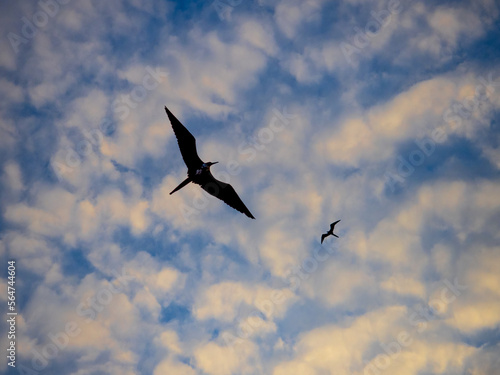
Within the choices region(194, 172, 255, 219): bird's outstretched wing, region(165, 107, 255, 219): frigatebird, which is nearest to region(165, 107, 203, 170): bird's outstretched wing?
region(165, 107, 255, 219): frigatebird

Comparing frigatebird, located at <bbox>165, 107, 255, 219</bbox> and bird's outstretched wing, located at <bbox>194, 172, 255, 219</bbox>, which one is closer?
frigatebird, located at <bbox>165, 107, 255, 219</bbox>

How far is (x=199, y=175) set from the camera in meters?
26.5

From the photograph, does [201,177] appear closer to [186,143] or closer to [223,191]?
[223,191]

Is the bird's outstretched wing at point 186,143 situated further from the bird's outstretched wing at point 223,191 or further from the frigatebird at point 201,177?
A: the bird's outstretched wing at point 223,191

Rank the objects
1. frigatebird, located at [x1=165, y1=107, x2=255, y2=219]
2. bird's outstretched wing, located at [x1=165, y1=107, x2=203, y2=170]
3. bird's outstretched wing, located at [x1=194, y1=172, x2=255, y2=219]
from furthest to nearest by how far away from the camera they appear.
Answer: bird's outstretched wing, located at [x1=194, y1=172, x2=255, y2=219]
frigatebird, located at [x1=165, y1=107, x2=255, y2=219]
bird's outstretched wing, located at [x1=165, y1=107, x2=203, y2=170]

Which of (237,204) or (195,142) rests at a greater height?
(195,142)

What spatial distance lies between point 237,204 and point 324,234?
10908 millimetres

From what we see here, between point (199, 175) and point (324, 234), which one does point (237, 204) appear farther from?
point (324, 234)

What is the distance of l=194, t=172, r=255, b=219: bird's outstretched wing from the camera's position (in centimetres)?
2667

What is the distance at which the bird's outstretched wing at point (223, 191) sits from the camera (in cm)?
2667

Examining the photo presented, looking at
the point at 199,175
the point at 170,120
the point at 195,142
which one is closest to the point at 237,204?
the point at 199,175

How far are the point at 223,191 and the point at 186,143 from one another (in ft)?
17.7

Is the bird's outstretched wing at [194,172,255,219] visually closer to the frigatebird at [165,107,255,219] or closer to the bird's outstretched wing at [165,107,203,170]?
the frigatebird at [165,107,255,219]

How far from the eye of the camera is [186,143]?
25.3 metres
